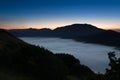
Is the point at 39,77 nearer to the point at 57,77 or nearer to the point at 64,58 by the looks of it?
the point at 57,77

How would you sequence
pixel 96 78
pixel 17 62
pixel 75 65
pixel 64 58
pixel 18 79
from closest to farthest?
pixel 96 78, pixel 18 79, pixel 17 62, pixel 75 65, pixel 64 58

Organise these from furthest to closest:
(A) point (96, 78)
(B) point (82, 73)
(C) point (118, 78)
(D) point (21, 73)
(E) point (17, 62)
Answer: (B) point (82, 73) → (E) point (17, 62) → (D) point (21, 73) → (A) point (96, 78) → (C) point (118, 78)

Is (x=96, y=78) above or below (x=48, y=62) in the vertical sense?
above

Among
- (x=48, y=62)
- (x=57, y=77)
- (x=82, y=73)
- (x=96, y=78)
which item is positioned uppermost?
(x=96, y=78)

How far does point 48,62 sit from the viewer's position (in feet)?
71.2

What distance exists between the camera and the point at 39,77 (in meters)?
20.7

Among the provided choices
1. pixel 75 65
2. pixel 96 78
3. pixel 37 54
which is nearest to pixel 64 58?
pixel 75 65

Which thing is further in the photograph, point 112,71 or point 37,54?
point 37,54

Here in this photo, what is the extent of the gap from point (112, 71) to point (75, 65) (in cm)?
3344

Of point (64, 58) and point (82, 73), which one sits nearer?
point (82, 73)

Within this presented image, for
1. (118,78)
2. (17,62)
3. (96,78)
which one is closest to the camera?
(118,78)

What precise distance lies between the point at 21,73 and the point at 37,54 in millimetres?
3107

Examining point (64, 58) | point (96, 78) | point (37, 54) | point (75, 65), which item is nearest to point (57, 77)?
point (37, 54)

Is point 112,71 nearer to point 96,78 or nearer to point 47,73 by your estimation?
point 96,78
